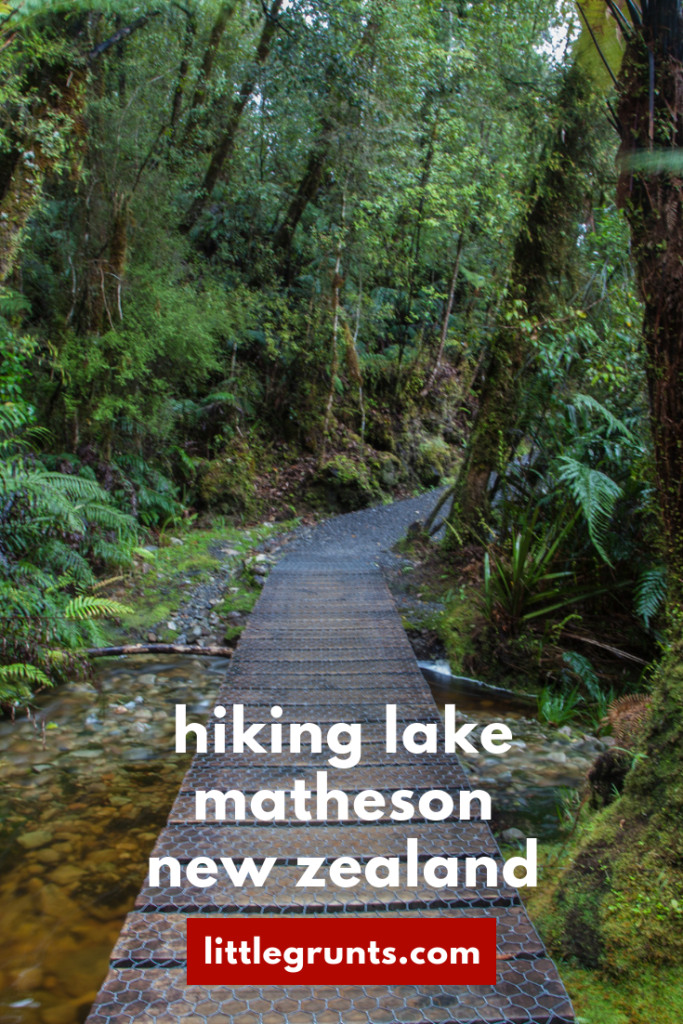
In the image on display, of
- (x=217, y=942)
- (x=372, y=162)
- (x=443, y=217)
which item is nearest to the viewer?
(x=217, y=942)

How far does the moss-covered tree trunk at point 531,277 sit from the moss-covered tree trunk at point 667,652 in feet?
10.8

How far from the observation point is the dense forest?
2818 millimetres

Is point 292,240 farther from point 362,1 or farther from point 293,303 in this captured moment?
point 362,1

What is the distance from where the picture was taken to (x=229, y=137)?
1158 centimetres

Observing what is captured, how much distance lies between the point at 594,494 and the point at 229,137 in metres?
9.55

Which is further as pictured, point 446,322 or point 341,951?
point 446,322

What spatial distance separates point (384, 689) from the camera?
4234mm

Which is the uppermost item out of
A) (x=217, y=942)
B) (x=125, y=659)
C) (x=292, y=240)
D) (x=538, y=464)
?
(x=292, y=240)

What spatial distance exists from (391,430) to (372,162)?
16.8 ft

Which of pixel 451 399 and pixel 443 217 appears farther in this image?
pixel 451 399

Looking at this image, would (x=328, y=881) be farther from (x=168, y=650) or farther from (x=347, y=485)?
(x=347, y=485)

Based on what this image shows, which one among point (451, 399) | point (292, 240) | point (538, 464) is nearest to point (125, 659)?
point (538, 464)

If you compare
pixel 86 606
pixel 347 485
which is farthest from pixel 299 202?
pixel 86 606

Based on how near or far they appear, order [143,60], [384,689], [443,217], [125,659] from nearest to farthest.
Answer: [384,689] < [125,659] < [143,60] < [443,217]
